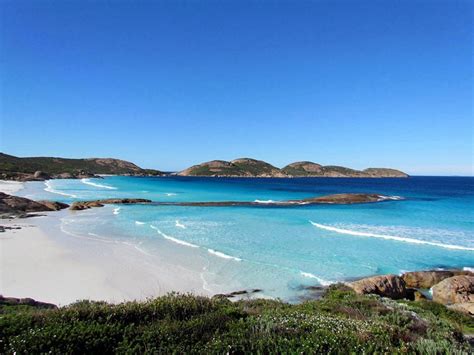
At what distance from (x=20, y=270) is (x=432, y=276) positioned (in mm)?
22251

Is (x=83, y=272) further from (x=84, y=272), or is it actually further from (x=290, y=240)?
(x=290, y=240)

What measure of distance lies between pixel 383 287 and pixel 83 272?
1529 cm

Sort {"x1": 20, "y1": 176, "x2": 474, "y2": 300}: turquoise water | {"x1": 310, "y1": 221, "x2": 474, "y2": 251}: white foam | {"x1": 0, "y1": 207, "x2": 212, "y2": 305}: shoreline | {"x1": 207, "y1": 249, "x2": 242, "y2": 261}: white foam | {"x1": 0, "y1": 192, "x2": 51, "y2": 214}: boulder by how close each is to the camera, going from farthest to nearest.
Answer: {"x1": 0, "y1": 192, "x2": 51, "y2": 214}: boulder, {"x1": 310, "y1": 221, "x2": 474, "y2": 251}: white foam, {"x1": 207, "y1": 249, "x2": 242, "y2": 261}: white foam, {"x1": 20, "y1": 176, "x2": 474, "y2": 300}: turquoise water, {"x1": 0, "y1": 207, "x2": 212, "y2": 305}: shoreline

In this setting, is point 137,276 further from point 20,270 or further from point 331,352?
point 331,352

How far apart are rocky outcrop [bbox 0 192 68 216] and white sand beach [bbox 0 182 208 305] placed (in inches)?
576

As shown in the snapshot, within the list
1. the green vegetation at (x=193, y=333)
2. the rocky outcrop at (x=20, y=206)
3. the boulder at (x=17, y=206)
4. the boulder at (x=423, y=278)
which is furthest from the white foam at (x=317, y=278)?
the boulder at (x=17, y=206)

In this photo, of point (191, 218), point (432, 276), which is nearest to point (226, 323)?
point (432, 276)

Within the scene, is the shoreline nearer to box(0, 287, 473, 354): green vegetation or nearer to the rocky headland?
box(0, 287, 473, 354): green vegetation

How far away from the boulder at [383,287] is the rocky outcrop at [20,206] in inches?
1520

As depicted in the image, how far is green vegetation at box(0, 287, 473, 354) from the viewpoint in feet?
16.6

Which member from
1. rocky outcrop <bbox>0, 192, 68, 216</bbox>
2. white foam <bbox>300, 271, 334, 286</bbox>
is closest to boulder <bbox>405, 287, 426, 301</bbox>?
white foam <bbox>300, 271, 334, 286</bbox>

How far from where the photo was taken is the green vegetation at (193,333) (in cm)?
505

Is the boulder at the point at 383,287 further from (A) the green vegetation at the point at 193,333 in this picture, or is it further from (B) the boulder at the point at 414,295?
(A) the green vegetation at the point at 193,333

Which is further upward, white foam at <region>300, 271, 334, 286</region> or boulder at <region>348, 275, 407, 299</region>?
boulder at <region>348, 275, 407, 299</region>
